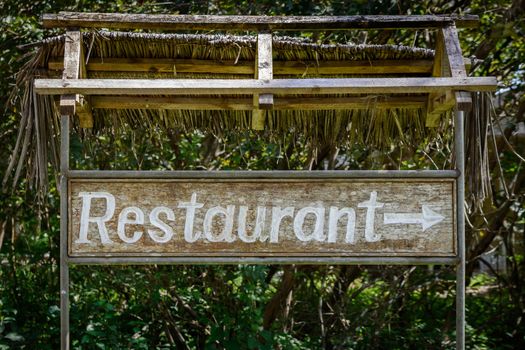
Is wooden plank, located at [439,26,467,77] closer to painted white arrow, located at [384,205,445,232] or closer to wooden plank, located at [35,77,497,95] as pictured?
wooden plank, located at [35,77,497,95]

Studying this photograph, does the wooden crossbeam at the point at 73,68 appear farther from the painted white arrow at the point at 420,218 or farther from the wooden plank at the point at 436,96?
the wooden plank at the point at 436,96

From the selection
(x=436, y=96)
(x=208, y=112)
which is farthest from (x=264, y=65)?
(x=436, y=96)

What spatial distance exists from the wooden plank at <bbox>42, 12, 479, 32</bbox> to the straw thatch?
0.64ft

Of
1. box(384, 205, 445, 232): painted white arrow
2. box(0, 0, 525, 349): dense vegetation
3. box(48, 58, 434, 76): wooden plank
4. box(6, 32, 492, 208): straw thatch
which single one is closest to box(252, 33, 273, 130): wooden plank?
box(6, 32, 492, 208): straw thatch

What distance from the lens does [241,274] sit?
5715mm

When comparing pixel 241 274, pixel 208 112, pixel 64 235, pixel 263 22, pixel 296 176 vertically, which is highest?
pixel 263 22

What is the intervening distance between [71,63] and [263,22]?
3.32ft

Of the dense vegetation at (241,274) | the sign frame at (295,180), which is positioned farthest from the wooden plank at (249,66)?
the dense vegetation at (241,274)

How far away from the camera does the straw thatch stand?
373 centimetres

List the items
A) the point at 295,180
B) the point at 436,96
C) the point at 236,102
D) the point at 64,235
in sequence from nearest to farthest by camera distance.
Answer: the point at 64,235, the point at 295,180, the point at 436,96, the point at 236,102

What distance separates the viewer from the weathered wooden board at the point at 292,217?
11.2 ft

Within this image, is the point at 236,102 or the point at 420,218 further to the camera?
the point at 236,102

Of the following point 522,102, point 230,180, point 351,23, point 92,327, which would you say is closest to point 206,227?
point 230,180

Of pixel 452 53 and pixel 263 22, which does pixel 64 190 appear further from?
pixel 452 53
